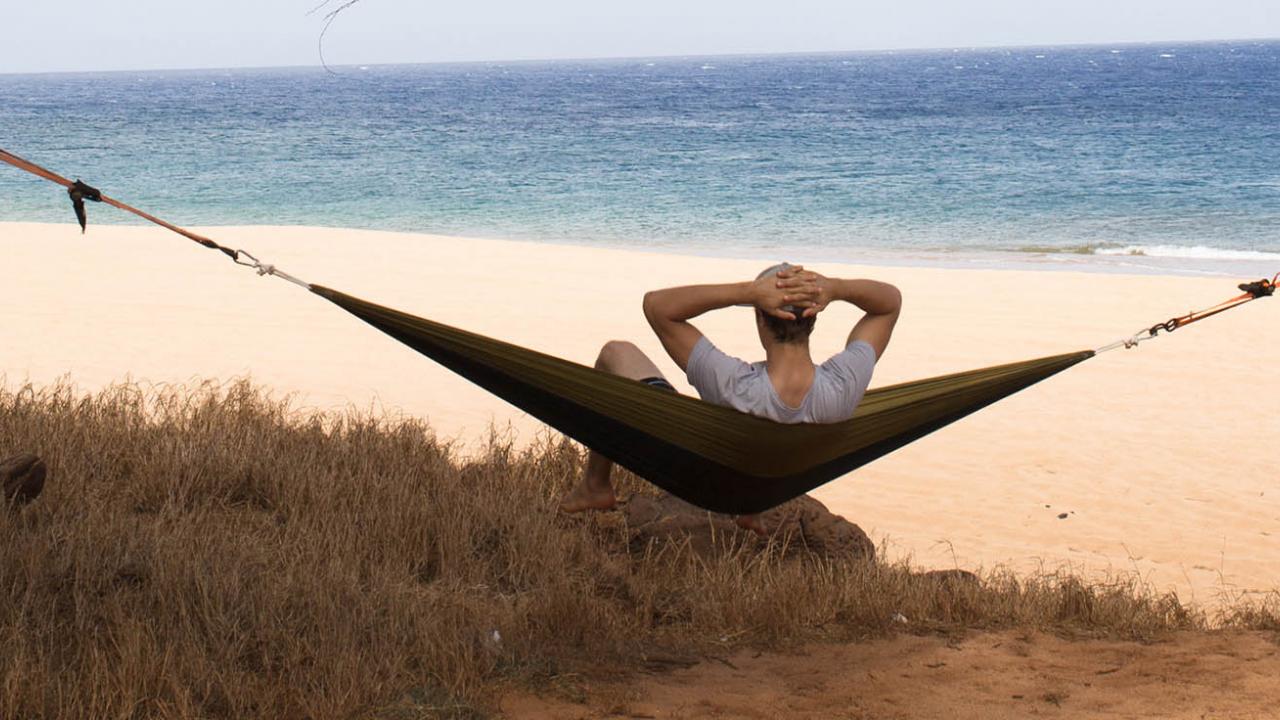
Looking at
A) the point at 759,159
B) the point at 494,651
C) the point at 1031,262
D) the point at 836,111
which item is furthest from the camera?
the point at 836,111

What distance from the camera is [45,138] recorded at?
119 ft

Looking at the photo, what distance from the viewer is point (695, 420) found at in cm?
265

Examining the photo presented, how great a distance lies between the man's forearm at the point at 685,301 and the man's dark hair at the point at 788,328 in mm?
80

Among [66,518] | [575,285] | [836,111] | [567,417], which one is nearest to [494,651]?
[567,417]

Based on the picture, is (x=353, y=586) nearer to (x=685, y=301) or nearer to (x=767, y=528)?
(x=685, y=301)

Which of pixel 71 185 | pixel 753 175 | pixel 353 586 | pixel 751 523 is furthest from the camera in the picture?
pixel 753 175

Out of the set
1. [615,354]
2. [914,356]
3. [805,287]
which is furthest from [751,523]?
[914,356]

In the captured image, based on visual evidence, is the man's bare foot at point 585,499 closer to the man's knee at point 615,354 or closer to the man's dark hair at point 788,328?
the man's knee at point 615,354

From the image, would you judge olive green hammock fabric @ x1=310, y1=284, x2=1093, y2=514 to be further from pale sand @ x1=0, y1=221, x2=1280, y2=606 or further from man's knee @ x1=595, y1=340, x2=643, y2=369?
pale sand @ x1=0, y1=221, x2=1280, y2=606

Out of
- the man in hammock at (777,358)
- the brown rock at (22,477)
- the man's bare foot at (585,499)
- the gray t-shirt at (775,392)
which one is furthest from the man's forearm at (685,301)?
the brown rock at (22,477)

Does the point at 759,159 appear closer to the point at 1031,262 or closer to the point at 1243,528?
the point at 1031,262

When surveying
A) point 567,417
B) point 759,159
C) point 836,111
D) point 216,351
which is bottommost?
point 216,351

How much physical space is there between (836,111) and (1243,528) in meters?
38.8

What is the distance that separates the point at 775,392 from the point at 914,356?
4.88 meters
